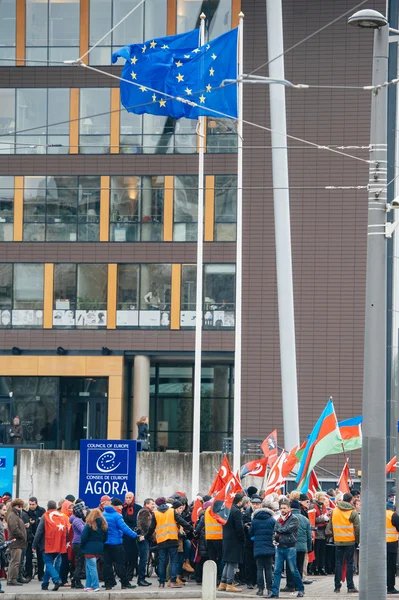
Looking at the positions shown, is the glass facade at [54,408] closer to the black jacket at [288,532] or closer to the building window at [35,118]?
the building window at [35,118]

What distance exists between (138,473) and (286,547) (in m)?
17.9

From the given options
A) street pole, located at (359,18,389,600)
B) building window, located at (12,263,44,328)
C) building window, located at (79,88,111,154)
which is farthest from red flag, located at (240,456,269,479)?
building window, located at (79,88,111,154)

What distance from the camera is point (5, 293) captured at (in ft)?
162

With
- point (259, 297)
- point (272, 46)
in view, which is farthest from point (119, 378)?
point (272, 46)

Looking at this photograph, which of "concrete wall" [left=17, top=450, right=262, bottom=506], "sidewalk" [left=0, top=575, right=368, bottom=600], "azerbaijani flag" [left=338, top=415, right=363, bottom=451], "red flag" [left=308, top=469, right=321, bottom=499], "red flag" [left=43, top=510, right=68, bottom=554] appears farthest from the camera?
"concrete wall" [left=17, top=450, right=262, bottom=506]

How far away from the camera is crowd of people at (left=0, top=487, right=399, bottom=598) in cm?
2195

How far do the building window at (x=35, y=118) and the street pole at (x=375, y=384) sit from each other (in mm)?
32868

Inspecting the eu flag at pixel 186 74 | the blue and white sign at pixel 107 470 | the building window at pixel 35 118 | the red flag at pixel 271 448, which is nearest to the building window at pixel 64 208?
the building window at pixel 35 118

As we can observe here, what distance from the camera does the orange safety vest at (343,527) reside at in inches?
878

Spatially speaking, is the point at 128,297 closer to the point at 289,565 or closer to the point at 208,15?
the point at 208,15

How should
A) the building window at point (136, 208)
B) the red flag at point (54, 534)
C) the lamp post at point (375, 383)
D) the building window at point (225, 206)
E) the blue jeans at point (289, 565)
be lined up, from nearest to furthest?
1. the lamp post at point (375, 383)
2. the blue jeans at point (289, 565)
3. the red flag at point (54, 534)
4. the building window at point (225, 206)
5. the building window at point (136, 208)

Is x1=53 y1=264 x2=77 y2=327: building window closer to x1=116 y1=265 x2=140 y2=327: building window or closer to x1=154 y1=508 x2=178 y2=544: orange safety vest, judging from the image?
x1=116 y1=265 x2=140 y2=327: building window

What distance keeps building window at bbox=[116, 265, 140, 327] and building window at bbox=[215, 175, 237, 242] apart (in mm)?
3431

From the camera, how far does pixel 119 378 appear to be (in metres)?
48.4
